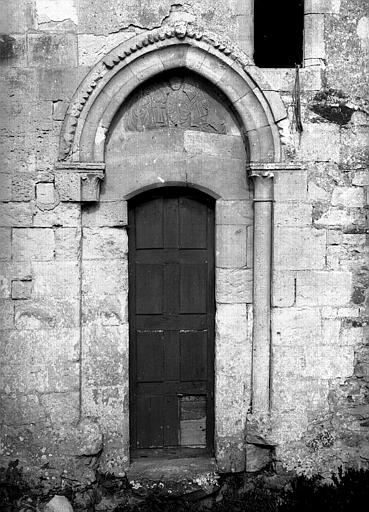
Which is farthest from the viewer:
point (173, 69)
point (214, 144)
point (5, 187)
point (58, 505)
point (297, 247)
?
point (214, 144)

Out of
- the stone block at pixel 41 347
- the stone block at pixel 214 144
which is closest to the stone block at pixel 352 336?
the stone block at pixel 214 144

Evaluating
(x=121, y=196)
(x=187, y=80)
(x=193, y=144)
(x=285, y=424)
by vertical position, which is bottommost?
(x=285, y=424)

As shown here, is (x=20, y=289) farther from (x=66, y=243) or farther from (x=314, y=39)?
(x=314, y=39)

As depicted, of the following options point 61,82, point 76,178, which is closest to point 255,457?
point 76,178

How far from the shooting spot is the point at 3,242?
5.80 meters

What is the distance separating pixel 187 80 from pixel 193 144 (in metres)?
0.60

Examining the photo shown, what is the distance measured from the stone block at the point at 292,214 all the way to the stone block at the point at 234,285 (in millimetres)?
567

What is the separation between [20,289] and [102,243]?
847 mm

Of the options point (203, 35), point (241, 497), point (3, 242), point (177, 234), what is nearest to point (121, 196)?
point (177, 234)

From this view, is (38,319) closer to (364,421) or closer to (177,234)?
(177,234)

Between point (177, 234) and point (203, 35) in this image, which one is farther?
point (177, 234)

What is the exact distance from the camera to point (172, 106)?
6055 millimetres

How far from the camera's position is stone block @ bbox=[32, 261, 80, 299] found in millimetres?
5840

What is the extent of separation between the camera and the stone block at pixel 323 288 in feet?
19.7
